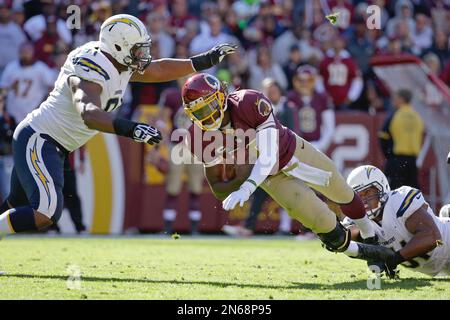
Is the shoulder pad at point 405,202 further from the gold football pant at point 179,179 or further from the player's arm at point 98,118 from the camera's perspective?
the gold football pant at point 179,179

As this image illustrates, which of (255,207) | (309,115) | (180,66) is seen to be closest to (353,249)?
(180,66)

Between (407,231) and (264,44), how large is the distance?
6.78 m

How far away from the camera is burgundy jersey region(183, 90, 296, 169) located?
5906 mm

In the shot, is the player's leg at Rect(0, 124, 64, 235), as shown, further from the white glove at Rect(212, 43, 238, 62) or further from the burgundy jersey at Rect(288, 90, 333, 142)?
the burgundy jersey at Rect(288, 90, 333, 142)

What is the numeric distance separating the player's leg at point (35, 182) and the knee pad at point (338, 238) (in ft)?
6.08

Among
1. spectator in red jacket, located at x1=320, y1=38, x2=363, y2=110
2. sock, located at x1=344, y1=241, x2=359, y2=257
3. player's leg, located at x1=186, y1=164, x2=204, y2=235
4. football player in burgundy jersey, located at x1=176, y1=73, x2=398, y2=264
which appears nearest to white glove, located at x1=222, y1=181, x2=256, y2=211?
football player in burgundy jersey, located at x1=176, y1=73, x2=398, y2=264

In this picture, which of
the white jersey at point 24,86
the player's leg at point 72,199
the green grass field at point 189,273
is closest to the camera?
the green grass field at point 189,273

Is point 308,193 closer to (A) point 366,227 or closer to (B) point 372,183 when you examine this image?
(B) point 372,183

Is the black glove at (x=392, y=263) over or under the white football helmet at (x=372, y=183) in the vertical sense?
under

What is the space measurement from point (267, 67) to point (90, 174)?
2969mm

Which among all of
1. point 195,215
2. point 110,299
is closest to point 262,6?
point 195,215

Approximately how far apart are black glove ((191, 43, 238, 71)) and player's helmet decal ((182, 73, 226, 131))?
3.75 ft

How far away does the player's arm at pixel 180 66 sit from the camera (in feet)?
23.1

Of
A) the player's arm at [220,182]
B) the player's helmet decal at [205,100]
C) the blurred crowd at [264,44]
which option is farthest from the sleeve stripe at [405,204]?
the blurred crowd at [264,44]
